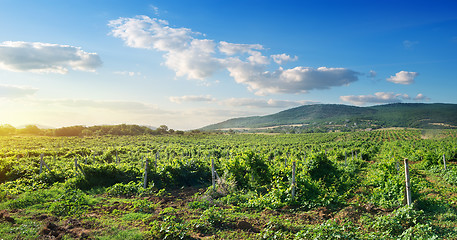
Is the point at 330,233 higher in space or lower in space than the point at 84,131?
lower

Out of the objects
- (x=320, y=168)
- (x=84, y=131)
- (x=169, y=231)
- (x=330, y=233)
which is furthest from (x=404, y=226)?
(x=84, y=131)

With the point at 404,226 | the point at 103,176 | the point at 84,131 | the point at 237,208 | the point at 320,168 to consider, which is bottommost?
the point at 237,208

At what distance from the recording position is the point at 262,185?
12.8 meters

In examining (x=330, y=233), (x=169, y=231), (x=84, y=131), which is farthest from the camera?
(x=84, y=131)

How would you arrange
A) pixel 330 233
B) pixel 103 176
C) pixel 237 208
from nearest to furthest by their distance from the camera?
pixel 330 233 → pixel 237 208 → pixel 103 176

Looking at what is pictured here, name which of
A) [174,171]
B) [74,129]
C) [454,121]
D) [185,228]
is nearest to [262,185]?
[174,171]

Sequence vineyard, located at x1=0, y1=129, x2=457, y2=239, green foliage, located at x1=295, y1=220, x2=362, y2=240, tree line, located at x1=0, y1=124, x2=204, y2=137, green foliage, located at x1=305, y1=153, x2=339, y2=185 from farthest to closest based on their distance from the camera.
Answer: tree line, located at x1=0, y1=124, x2=204, y2=137 → green foliage, located at x1=305, y1=153, x2=339, y2=185 → vineyard, located at x1=0, y1=129, x2=457, y2=239 → green foliage, located at x1=295, y1=220, x2=362, y2=240

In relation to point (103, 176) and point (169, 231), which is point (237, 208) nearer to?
point (169, 231)

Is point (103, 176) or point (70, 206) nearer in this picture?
point (70, 206)

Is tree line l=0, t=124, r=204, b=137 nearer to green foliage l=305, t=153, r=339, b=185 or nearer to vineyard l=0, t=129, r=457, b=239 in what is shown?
vineyard l=0, t=129, r=457, b=239

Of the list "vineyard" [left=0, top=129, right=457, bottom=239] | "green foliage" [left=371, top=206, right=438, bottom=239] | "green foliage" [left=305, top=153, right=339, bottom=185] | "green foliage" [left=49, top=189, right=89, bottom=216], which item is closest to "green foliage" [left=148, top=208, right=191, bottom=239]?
"vineyard" [left=0, top=129, right=457, bottom=239]

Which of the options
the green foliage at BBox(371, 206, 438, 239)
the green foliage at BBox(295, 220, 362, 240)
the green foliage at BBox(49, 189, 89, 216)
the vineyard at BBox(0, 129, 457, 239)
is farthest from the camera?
the green foliage at BBox(49, 189, 89, 216)

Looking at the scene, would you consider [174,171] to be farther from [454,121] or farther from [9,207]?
[454,121]

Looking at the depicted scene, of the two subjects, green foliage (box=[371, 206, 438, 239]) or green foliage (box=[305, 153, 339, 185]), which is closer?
green foliage (box=[371, 206, 438, 239])
